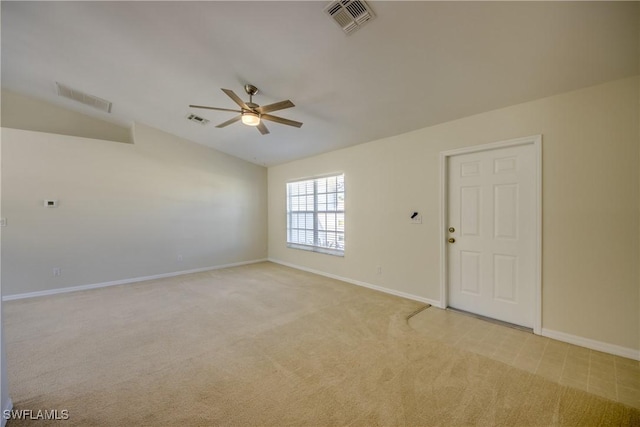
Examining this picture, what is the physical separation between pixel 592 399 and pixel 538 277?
45.1 inches

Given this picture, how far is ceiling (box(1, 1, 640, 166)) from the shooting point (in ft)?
6.07

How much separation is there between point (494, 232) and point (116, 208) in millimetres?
5974

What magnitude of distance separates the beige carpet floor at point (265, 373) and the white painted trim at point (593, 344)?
82cm

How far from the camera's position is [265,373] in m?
2.04

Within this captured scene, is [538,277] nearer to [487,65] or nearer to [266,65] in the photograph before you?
[487,65]

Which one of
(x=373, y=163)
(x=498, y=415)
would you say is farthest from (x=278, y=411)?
(x=373, y=163)

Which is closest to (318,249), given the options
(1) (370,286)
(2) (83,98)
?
(1) (370,286)

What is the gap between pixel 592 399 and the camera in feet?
5.71

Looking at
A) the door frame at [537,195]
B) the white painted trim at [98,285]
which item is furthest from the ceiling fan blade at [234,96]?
the white painted trim at [98,285]

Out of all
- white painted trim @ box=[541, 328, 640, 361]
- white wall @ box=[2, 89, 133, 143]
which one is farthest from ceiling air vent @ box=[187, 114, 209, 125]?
white painted trim @ box=[541, 328, 640, 361]

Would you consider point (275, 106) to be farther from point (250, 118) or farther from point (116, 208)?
point (116, 208)

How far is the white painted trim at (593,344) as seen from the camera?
219cm

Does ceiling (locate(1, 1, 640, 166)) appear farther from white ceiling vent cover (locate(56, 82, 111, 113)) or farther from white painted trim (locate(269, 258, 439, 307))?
white painted trim (locate(269, 258, 439, 307))

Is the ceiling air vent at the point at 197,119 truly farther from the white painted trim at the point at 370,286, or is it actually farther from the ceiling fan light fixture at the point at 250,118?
the white painted trim at the point at 370,286
